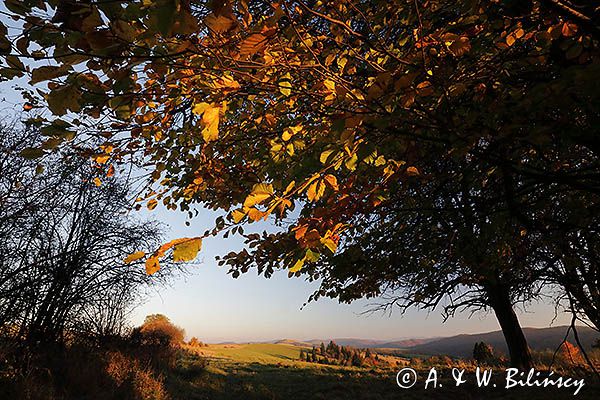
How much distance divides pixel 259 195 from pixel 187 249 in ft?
1.34

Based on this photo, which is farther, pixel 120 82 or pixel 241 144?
pixel 241 144

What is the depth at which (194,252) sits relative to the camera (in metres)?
1.54

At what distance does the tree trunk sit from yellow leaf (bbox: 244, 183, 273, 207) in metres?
11.4

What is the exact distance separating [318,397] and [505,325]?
6.43 meters

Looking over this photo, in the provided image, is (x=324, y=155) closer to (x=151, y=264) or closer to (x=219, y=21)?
(x=219, y=21)

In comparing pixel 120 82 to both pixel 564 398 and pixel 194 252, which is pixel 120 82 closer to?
pixel 194 252

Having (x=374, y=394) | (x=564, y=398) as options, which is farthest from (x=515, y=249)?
(x=374, y=394)

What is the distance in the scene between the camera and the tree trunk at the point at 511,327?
34.9 ft

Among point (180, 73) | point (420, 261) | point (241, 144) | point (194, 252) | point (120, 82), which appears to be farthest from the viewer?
point (420, 261)

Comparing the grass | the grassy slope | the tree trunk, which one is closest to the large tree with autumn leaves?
the grass

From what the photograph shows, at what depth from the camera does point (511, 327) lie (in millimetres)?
→ 10828

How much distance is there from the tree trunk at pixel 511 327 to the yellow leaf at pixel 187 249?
37.7 ft

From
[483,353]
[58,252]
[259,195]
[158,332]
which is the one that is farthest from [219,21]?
[483,353]

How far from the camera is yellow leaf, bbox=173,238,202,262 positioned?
1499 millimetres
